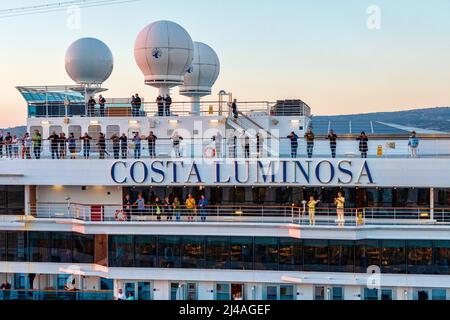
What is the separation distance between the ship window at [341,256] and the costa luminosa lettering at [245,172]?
239 centimetres

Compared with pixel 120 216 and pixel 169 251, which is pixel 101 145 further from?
pixel 169 251

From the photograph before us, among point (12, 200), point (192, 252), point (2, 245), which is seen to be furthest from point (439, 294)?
point (12, 200)

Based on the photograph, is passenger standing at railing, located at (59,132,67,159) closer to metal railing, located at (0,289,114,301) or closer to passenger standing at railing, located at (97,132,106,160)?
passenger standing at railing, located at (97,132,106,160)

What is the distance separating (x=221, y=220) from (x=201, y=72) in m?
18.6

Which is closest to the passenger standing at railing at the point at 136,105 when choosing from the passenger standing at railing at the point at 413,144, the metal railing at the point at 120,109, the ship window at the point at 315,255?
the metal railing at the point at 120,109

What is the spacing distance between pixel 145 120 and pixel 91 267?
296 inches

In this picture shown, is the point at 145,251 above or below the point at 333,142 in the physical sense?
below

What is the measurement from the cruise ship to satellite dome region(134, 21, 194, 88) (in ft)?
15.0

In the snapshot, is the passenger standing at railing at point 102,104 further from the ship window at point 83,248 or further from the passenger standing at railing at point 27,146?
the ship window at point 83,248

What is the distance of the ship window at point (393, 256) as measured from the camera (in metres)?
24.6

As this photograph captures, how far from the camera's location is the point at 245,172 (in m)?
26.4

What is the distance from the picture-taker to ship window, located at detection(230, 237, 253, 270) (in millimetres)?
25312
